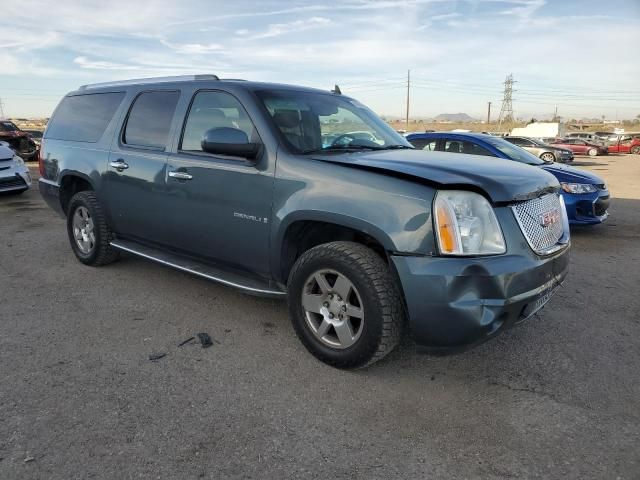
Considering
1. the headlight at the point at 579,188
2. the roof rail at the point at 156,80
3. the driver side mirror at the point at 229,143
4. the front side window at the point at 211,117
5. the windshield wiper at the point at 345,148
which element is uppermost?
the roof rail at the point at 156,80

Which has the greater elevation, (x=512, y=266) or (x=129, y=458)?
(x=512, y=266)

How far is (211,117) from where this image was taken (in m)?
3.72

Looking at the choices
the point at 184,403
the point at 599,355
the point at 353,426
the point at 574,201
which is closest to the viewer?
the point at 353,426

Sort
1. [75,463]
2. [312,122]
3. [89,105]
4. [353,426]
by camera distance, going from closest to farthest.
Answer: [75,463]
[353,426]
[312,122]
[89,105]

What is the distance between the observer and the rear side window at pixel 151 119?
13.3 ft

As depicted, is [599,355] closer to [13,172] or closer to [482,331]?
[482,331]

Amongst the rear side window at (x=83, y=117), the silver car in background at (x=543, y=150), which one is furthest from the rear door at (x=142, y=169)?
the silver car in background at (x=543, y=150)

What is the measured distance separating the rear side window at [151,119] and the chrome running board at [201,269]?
91cm

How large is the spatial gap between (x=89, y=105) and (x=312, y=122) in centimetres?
271

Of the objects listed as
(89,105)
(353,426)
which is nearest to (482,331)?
(353,426)

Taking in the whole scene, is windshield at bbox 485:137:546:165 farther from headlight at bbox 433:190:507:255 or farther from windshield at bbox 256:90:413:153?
headlight at bbox 433:190:507:255

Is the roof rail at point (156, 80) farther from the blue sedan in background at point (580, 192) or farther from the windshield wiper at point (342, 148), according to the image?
the blue sedan in background at point (580, 192)

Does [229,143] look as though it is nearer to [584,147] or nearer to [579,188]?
[579,188]

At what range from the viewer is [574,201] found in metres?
7.12
